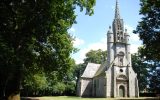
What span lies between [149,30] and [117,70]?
30.7m

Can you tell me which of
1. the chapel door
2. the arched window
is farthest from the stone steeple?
the chapel door

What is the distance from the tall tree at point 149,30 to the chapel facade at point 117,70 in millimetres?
29294

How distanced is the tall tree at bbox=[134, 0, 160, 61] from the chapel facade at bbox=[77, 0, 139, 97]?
29.3m

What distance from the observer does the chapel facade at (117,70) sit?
50.5m

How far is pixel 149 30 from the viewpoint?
21.2 meters

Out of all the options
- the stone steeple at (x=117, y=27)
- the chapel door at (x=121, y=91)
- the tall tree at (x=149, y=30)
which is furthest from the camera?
the stone steeple at (x=117, y=27)

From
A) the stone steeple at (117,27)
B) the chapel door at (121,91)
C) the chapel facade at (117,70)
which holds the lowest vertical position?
the chapel door at (121,91)

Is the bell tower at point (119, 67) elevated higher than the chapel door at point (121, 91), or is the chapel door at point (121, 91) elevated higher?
the bell tower at point (119, 67)

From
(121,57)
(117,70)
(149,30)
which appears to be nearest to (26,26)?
(149,30)

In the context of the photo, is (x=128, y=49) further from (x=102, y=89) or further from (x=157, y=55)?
(x=157, y=55)

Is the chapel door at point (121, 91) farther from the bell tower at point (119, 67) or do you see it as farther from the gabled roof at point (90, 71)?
the gabled roof at point (90, 71)

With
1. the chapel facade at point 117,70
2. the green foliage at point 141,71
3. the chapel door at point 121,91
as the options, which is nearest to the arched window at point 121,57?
the chapel facade at point 117,70

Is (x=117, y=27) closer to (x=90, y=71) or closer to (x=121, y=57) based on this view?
(x=121, y=57)

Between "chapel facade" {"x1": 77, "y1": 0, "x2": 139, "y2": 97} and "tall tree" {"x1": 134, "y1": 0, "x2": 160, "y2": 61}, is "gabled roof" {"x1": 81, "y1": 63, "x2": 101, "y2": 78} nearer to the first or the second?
"chapel facade" {"x1": 77, "y1": 0, "x2": 139, "y2": 97}
